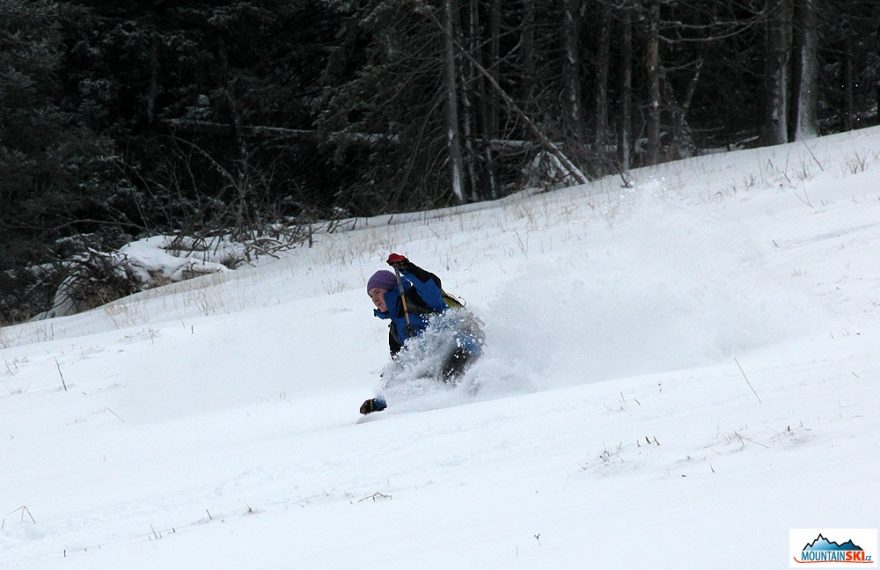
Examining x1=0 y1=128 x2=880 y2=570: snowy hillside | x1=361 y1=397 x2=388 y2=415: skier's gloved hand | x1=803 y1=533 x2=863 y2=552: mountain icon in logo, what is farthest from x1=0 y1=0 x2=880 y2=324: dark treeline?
x1=803 y1=533 x2=863 y2=552: mountain icon in logo

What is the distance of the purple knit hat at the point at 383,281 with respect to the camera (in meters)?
7.30

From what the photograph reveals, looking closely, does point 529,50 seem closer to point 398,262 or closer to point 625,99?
point 625,99

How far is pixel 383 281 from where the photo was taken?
7324 millimetres

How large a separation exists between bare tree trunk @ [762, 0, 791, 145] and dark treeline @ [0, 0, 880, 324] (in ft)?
0.13

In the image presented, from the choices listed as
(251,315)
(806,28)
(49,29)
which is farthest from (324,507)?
(49,29)

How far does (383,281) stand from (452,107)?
15825 mm

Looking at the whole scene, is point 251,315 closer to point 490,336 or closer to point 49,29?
point 490,336

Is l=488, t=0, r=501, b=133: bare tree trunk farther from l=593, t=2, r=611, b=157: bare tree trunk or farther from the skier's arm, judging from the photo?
the skier's arm

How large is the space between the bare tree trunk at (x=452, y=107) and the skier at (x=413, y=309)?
50.4 feet

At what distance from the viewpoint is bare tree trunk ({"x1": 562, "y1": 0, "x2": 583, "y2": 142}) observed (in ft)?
75.3

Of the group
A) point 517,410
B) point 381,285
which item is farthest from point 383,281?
point 517,410

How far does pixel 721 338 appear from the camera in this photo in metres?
7.32

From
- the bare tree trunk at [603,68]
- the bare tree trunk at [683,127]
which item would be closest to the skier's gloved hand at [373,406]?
the bare tree trunk at [603,68]

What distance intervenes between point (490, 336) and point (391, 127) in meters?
18.5
